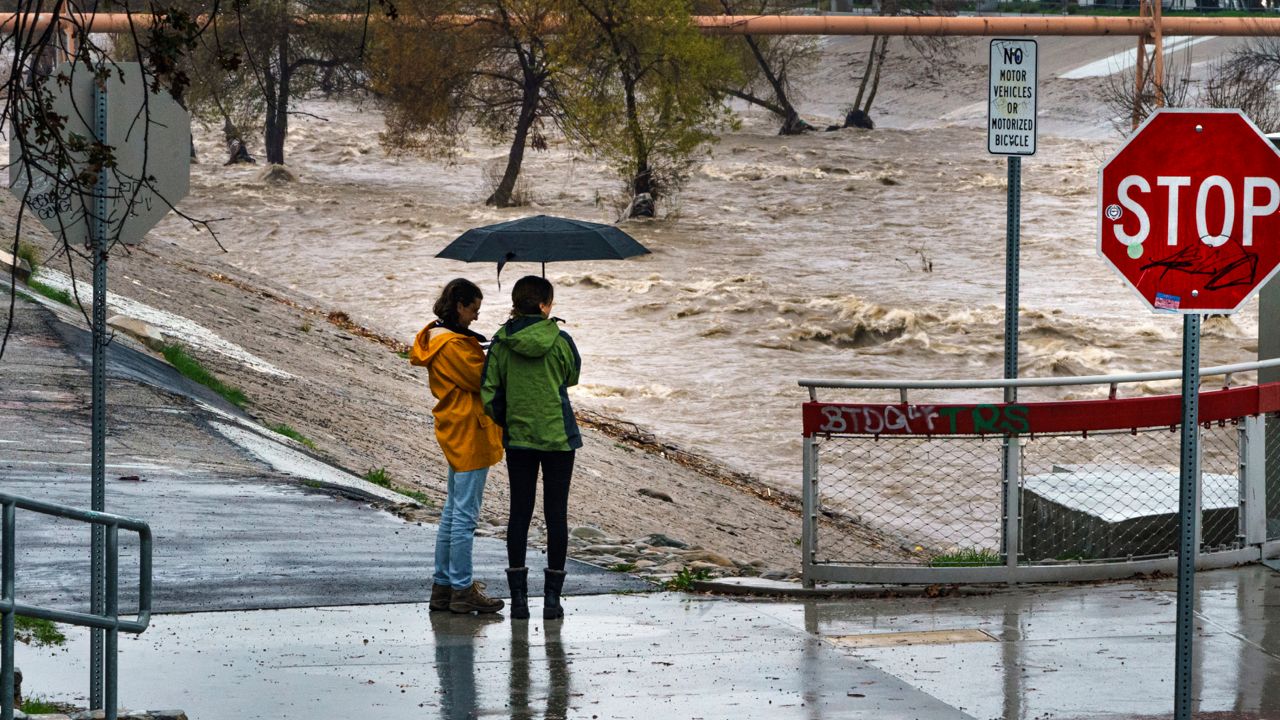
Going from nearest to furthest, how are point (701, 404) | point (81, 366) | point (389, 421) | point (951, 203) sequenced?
point (81, 366)
point (389, 421)
point (701, 404)
point (951, 203)

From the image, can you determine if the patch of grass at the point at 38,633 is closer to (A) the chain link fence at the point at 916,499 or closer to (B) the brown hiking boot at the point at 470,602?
(B) the brown hiking boot at the point at 470,602

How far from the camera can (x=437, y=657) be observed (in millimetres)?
7434

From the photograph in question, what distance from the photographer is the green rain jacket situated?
801 cm

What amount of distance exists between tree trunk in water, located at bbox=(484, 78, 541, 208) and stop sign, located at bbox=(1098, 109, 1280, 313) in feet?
135

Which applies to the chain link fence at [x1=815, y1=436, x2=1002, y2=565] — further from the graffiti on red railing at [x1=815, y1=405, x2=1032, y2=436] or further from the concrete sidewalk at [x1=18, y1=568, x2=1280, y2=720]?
the concrete sidewalk at [x1=18, y1=568, x2=1280, y2=720]

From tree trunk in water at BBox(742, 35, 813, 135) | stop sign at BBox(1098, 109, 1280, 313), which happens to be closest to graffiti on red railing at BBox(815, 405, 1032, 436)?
stop sign at BBox(1098, 109, 1280, 313)

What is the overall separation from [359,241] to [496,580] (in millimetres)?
32868

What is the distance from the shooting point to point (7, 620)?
5.21 metres

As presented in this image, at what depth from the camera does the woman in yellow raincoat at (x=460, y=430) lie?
26.9 feet

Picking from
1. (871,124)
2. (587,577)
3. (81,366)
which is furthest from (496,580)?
(871,124)

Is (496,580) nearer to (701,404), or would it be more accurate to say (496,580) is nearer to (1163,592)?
(1163,592)

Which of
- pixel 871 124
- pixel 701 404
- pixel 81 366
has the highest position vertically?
pixel 871 124

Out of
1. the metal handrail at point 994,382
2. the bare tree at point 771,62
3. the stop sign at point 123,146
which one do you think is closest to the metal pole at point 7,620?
the stop sign at point 123,146

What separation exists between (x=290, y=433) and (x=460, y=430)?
274 inches
